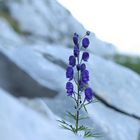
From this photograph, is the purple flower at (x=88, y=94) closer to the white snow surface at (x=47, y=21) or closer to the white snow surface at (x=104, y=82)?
the white snow surface at (x=47, y=21)

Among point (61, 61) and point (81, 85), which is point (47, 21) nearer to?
point (61, 61)

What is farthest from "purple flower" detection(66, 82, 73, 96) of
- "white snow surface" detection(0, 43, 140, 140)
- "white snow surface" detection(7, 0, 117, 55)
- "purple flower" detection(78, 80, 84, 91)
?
"white snow surface" detection(0, 43, 140, 140)

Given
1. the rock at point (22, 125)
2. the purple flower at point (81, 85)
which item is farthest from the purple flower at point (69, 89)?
the rock at point (22, 125)

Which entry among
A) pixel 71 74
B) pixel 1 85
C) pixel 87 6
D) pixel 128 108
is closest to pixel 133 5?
pixel 87 6

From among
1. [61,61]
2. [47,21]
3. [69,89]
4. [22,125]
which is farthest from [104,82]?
[22,125]

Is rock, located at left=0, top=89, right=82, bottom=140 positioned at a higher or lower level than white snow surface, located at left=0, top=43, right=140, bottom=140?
lower

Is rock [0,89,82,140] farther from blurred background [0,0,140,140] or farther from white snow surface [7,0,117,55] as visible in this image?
white snow surface [7,0,117,55]
